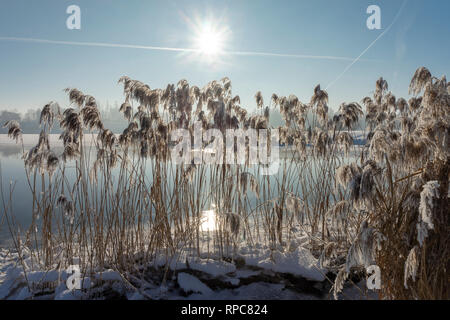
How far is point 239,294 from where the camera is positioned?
2559mm

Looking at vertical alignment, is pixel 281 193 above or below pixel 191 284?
above

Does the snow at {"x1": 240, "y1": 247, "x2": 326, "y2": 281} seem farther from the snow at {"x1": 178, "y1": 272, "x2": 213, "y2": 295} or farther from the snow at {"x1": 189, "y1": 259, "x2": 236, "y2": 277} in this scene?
the snow at {"x1": 178, "y1": 272, "x2": 213, "y2": 295}

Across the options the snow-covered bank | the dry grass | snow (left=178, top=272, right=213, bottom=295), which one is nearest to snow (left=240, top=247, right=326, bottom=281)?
the snow-covered bank

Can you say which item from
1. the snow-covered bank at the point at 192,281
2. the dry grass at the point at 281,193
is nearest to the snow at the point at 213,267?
the snow-covered bank at the point at 192,281

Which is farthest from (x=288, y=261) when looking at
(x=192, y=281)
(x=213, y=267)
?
(x=192, y=281)

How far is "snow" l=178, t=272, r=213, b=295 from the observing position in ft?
8.40

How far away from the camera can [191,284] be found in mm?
2598

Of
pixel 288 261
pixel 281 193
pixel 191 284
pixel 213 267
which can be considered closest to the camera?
pixel 191 284

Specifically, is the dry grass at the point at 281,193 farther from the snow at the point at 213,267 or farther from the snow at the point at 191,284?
the snow at the point at 191,284

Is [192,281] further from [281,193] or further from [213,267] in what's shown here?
[281,193]

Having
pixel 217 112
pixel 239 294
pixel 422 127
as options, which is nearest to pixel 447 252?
pixel 422 127

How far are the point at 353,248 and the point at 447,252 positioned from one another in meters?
0.54
